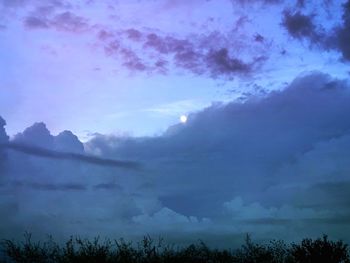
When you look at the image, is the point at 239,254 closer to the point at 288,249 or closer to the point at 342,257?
the point at 288,249

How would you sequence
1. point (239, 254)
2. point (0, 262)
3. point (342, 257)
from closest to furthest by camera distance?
point (342, 257) → point (0, 262) → point (239, 254)

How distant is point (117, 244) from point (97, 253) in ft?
15.0

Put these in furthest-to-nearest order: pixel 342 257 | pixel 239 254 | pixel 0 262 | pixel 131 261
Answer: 1. pixel 239 254
2. pixel 131 261
3. pixel 0 262
4. pixel 342 257

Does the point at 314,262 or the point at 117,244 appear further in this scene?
the point at 117,244

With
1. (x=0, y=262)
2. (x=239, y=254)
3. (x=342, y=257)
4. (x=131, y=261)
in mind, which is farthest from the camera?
(x=239, y=254)

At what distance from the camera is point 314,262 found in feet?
134

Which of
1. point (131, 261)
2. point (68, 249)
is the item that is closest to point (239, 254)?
point (131, 261)

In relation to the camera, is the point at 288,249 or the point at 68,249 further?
the point at 288,249

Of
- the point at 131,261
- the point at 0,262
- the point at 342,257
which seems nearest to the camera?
the point at 342,257

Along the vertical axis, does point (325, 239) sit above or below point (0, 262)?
above

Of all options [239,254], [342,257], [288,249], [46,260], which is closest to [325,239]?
[342,257]

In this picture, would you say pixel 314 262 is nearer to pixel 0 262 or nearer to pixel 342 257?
pixel 342 257

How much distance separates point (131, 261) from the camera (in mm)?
50812

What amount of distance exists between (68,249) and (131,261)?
720 cm
